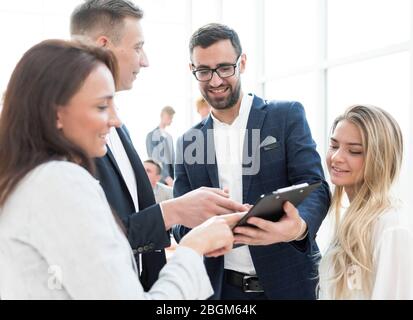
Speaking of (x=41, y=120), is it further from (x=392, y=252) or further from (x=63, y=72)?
(x=392, y=252)

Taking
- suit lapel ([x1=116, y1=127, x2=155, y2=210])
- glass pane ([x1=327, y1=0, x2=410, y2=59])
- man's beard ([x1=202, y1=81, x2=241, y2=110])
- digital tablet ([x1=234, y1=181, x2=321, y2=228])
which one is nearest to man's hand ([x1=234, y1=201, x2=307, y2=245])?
digital tablet ([x1=234, y1=181, x2=321, y2=228])

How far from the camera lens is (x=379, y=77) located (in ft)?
9.77

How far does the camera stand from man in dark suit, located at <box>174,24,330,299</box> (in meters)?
1.81

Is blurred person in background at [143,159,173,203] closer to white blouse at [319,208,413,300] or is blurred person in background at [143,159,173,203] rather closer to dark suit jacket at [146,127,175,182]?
dark suit jacket at [146,127,175,182]

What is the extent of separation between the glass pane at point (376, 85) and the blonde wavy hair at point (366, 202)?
0.96 m

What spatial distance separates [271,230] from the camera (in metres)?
1.42

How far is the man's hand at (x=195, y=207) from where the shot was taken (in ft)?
4.67

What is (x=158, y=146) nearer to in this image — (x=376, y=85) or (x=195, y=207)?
(x=376, y=85)

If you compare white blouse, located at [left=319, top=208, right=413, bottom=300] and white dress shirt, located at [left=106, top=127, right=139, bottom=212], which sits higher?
white dress shirt, located at [left=106, top=127, right=139, bottom=212]

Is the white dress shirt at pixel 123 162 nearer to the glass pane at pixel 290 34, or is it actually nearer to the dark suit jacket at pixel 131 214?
the dark suit jacket at pixel 131 214

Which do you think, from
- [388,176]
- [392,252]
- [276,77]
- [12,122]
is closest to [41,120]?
[12,122]

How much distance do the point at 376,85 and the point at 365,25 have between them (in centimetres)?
46

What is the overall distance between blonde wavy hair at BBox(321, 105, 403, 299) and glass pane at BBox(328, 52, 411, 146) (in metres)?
0.96
